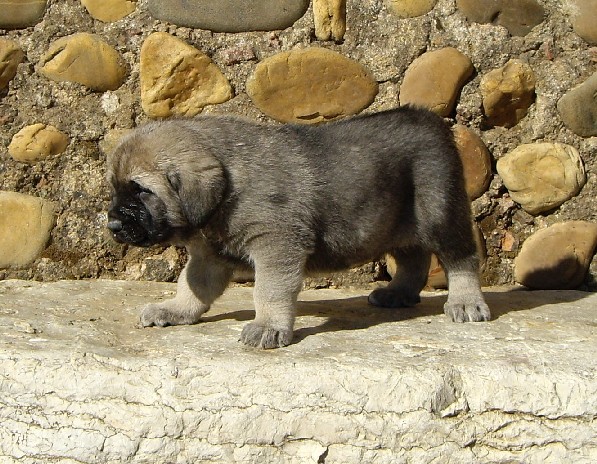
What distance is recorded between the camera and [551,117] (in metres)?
4.13

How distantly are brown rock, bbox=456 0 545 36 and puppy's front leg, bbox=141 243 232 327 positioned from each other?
5.54 feet

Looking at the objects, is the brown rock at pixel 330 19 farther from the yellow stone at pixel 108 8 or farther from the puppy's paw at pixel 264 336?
the puppy's paw at pixel 264 336

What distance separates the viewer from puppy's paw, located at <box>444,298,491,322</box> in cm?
344

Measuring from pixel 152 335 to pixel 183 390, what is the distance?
554 millimetres

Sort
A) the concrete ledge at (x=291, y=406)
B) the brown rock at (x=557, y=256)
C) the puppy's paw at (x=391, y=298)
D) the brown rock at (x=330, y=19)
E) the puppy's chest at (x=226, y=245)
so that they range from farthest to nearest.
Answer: the brown rock at (x=557, y=256) < the brown rock at (x=330, y=19) < the puppy's paw at (x=391, y=298) < the puppy's chest at (x=226, y=245) < the concrete ledge at (x=291, y=406)

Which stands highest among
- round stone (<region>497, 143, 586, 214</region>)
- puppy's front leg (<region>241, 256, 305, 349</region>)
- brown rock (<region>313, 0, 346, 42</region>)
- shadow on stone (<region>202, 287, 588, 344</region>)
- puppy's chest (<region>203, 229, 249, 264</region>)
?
brown rock (<region>313, 0, 346, 42</region>)

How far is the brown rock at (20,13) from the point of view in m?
3.91

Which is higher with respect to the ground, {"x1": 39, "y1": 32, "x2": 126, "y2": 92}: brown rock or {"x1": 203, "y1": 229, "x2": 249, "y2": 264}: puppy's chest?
{"x1": 39, "y1": 32, "x2": 126, "y2": 92}: brown rock

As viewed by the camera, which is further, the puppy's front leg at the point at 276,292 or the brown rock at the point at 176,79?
the brown rock at the point at 176,79

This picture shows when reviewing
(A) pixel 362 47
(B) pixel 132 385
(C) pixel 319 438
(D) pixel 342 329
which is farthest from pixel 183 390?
(A) pixel 362 47

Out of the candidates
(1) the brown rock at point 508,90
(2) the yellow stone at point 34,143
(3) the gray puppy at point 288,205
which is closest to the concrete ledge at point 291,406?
(3) the gray puppy at point 288,205

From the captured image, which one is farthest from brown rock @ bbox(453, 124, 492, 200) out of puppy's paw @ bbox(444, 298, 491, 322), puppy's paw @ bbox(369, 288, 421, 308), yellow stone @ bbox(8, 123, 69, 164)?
yellow stone @ bbox(8, 123, 69, 164)

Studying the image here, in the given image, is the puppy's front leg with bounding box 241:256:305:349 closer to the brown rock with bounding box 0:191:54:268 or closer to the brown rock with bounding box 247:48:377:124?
the brown rock with bounding box 247:48:377:124

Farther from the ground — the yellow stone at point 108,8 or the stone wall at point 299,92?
the yellow stone at point 108,8
